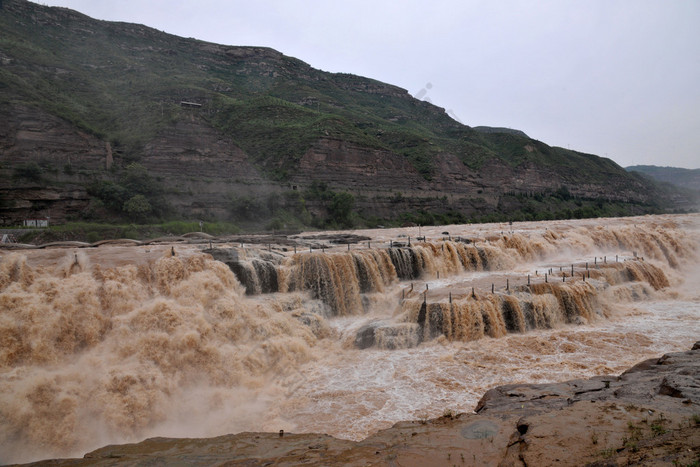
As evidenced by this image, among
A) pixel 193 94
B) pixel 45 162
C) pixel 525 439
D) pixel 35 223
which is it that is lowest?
pixel 525 439

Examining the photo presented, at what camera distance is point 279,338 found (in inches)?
478

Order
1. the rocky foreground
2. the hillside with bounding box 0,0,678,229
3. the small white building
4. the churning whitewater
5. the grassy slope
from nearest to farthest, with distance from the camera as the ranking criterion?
the rocky foreground, the churning whitewater, the small white building, the hillside with bounding box 0,0,678,229, the grassy slope

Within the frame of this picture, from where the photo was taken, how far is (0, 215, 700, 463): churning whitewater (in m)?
8.11

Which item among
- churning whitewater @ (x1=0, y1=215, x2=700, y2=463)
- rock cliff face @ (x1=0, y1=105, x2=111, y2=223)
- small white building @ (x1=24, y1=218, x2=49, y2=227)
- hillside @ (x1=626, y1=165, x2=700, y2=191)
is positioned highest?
hillside @ (x1=626, y1=165, x2=700, y2=191)

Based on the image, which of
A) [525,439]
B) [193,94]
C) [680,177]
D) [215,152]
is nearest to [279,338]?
[525,439]

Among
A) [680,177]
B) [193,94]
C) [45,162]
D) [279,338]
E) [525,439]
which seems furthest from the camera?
[680,177]

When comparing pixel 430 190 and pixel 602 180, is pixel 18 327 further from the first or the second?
pixel 602 180

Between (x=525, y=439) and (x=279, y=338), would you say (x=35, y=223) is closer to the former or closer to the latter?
(x=279, y=338)

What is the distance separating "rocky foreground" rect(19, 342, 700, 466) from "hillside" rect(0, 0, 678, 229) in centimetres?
2729

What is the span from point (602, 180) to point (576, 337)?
8636 cm

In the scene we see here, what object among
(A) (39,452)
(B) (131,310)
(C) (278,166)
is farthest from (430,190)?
(A) (39,452)

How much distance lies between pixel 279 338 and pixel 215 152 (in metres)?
33.5

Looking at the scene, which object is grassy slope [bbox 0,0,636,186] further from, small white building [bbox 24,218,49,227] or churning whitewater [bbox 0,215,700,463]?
churning whitewater [bbox 0,215,700,463]

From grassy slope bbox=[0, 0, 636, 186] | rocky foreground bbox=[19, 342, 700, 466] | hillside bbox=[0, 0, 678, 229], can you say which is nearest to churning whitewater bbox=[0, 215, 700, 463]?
rocky foreground bbox=[19, 342, 700, 466]
